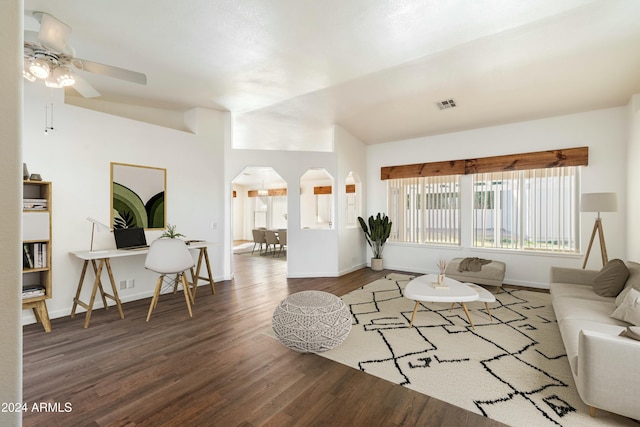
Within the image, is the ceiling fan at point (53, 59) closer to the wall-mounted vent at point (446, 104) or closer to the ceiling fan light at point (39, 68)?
the ceiling fan light at point (39, 68)

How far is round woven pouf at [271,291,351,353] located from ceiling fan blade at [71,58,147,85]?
254 cm

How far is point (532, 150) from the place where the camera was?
16.4 ft

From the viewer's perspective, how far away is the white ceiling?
2.58 meters

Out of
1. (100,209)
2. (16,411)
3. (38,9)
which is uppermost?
(38,9)

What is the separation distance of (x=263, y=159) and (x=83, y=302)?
11.2ft

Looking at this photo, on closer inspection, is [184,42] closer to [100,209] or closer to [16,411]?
[100,209]

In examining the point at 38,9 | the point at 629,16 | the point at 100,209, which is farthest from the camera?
the point at 100,209

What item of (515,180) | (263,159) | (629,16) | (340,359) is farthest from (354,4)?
(515,180)

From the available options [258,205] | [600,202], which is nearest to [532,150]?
[600,202]

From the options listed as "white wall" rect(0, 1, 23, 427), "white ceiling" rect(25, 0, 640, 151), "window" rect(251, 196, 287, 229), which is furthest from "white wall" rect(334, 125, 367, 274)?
"window" rect(251, 196, 287, 229)

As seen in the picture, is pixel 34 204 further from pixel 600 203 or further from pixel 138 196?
pixel 600 203

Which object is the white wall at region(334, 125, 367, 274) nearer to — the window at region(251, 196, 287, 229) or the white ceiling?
the white ceiling

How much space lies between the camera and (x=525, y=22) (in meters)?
2.77

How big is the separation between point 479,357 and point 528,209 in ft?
11.7
